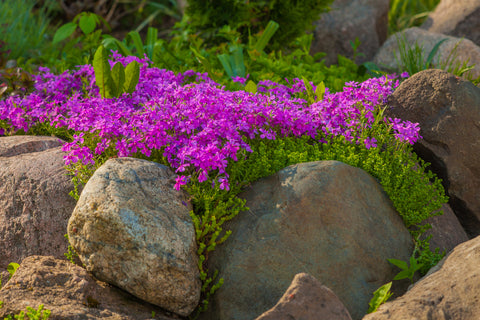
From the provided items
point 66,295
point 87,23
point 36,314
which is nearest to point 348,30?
point 87,23

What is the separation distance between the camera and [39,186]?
10.7 feet

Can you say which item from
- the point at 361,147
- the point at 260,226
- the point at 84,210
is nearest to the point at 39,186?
the point at 84,210

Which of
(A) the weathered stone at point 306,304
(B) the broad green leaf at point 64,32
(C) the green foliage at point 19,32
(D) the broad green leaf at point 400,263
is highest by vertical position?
(C) the green foliage at point 19,32

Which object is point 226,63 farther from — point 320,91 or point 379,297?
point 379,297

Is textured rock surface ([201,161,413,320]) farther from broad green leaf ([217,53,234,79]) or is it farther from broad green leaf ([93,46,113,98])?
broad green leaf ([217,53,234,79])

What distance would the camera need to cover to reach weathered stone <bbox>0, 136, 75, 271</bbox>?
3207mm

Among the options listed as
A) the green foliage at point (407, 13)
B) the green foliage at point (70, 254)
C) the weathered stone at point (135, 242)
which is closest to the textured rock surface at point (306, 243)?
the weathered stone at point (135, 242)

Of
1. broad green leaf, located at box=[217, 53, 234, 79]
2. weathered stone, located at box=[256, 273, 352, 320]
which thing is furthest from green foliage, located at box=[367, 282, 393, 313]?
broad green leaf, located at box=[217, 53, 234, 79]

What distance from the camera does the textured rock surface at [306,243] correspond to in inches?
113

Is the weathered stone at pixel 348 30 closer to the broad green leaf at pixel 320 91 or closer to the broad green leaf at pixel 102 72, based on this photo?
the broad green leaf at pixel 320 91

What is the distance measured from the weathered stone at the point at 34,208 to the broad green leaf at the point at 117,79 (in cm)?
80

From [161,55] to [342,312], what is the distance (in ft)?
13.6

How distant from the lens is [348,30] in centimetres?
759

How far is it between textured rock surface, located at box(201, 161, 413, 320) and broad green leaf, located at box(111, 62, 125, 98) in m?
1.46
